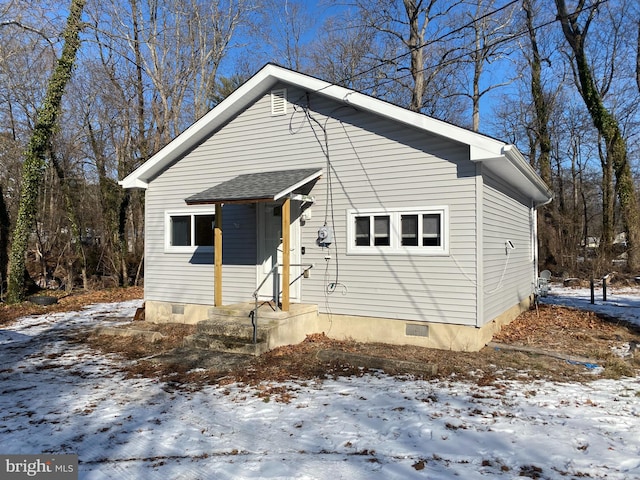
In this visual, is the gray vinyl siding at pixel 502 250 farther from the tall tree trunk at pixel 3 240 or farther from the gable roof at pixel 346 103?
the tall tree trunk at pixel 3 240

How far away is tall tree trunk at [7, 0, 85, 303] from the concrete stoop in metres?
9.15

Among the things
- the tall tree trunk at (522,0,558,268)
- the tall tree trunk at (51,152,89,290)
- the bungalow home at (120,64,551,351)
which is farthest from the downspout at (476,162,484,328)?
the tall tree trunk at (522,0,558,268)

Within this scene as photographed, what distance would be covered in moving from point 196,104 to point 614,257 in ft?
65.9

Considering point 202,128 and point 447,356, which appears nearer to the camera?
point 447,356

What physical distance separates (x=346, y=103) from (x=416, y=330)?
445 centimetres

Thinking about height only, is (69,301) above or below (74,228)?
below

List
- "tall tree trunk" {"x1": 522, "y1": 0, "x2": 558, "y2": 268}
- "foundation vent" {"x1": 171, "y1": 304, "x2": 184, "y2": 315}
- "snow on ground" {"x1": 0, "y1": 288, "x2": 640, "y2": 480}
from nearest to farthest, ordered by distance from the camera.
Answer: "snow on ground" {"x1": 0, "y1": 288, "x2": 640, "y2": 480} < "foundation vent" {"x1": 171, "y1": 304, "x2": 184, "y2": 315} < "tall tree trunk" {"x1": 522, "y1": 0, "x2": 558, "y2": 268}

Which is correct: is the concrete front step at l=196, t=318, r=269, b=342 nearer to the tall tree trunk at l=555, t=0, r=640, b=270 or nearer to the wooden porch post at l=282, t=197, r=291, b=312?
the wooden porch post at l=282, t=197, r=291, b=312

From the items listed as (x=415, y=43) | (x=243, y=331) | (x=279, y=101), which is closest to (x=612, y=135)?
(x=415, y=43)

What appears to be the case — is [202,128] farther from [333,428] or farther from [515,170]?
[333,428]

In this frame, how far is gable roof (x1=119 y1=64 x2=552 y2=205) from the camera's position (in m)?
7.06

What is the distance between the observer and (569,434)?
13.6 feet

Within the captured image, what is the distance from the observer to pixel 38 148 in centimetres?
1401

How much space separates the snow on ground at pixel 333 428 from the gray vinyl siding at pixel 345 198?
2.14 m
